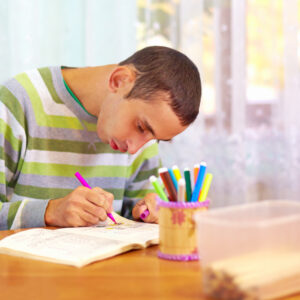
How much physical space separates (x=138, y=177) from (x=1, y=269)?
0.75 m

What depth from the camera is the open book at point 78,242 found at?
0.80 m

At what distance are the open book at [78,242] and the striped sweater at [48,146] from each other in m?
0.32

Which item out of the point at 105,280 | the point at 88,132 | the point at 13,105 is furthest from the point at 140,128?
the point at 105,280

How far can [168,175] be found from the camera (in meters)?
0.83

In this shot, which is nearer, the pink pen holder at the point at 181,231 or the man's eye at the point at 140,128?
the pink pen holder at the point at 181,231

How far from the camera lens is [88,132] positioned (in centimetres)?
139

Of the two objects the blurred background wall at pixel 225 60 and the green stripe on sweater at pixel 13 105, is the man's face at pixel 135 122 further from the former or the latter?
the blurred background wall at pixel 225 60

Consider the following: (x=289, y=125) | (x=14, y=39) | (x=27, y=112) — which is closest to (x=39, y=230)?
(x=27, y=112)

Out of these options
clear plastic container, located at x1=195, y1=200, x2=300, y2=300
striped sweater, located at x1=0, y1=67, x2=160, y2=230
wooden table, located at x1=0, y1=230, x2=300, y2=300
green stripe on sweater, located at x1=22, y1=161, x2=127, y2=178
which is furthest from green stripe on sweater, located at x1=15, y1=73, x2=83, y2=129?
clear plastic container, located at x1=195, y1=200, x2=300, y2=300

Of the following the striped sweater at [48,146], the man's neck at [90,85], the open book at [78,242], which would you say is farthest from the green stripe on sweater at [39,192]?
the open book at [78,242]

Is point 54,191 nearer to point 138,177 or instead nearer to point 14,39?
point 138,177

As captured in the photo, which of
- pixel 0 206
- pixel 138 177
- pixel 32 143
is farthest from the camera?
pixel 138 177

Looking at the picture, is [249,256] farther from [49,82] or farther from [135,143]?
[49,82]

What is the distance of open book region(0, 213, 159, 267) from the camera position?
799 millimetres
